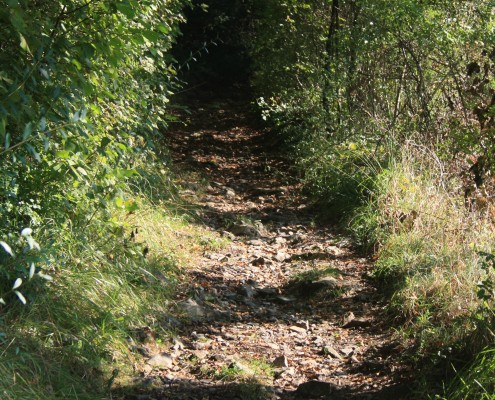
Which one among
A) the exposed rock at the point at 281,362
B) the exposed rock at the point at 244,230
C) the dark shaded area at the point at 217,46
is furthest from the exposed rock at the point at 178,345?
the dark shaded area at the point at 217,46

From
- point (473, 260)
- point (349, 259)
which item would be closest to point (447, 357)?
point (473, 260)

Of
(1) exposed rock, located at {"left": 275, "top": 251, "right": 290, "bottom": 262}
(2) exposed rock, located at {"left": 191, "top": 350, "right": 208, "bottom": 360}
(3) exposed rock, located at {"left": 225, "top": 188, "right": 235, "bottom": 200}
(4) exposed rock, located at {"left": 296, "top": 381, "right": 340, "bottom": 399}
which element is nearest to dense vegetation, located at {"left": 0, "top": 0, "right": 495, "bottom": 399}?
(2) exposed rock, located at {"left": 191, "top": 350, "right": 208, "bottom": 360}

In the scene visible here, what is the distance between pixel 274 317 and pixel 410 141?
11.5 ft

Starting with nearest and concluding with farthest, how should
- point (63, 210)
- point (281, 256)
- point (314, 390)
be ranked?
point (314, 390) → point (63, 210) → point (281, 256)

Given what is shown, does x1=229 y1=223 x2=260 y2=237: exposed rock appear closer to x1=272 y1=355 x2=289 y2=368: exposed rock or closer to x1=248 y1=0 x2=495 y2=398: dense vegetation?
x1=248 y1=0 x2=495 y2=398: dense vegetation

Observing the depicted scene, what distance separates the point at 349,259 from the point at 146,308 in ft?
9.03

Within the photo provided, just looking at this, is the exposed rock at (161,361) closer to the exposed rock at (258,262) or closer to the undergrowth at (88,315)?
the undergrowth at (88,315)

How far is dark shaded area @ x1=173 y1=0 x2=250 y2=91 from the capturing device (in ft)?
59.2

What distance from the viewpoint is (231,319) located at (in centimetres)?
595

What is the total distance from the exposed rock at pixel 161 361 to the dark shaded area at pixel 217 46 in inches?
520

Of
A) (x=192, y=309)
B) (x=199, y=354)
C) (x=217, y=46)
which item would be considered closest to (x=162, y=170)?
(x=192, y=309)

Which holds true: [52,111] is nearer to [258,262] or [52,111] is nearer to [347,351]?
[347,351]

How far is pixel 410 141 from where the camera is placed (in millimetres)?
8562

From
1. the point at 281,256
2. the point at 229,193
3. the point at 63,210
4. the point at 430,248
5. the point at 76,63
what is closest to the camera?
the point at 76,63
